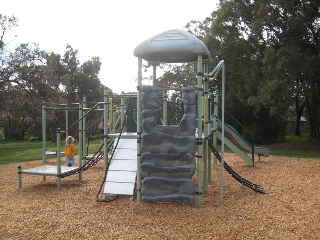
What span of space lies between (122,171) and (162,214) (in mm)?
1627

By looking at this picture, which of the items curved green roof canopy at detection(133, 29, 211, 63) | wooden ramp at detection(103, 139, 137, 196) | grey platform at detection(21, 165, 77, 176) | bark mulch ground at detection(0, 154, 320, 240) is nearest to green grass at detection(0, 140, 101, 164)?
grey platform at detection(21, 165, 77, 176)

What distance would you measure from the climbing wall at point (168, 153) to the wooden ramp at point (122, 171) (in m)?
0.49

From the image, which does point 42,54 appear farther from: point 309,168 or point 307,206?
point 307,206

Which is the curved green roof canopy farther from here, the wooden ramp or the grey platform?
the grey platform

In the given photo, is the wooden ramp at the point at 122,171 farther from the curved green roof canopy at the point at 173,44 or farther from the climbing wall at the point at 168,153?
the curved green roof canopy at the point at 173,44

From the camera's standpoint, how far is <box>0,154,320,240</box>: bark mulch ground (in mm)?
4590

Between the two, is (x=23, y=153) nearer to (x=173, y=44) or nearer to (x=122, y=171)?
(x=122, y=171)

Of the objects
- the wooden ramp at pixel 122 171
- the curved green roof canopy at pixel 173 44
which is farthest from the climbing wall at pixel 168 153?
the curved green roof canopy at pixel 173 44

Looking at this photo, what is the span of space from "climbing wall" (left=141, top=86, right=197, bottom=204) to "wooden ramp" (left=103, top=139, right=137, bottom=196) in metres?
0.49

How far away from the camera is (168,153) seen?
6.11 meters

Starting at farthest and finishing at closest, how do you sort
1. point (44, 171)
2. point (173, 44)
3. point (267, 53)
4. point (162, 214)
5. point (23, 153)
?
point (23, 153)
point (267, 53)
point (44, 171)
point (173, 44)
point (162, 214)

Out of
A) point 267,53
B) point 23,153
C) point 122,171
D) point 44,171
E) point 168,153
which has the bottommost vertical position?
point 23,153

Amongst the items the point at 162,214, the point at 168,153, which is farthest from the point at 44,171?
the point at 162,214

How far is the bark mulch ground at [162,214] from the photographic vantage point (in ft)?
15.1
